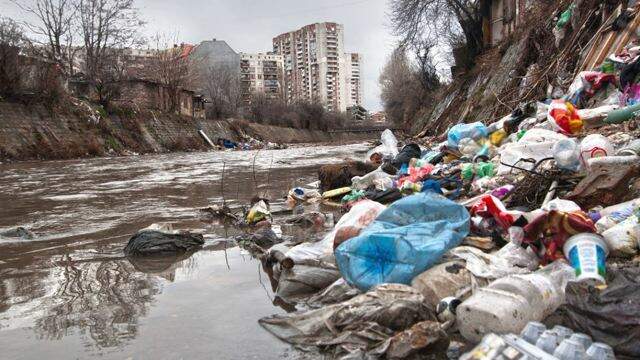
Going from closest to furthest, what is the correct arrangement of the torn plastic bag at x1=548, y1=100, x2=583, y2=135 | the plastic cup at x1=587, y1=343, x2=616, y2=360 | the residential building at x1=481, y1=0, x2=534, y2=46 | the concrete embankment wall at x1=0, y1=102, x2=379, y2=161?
the plastic cup at x1=587, y1=343, x2=616, y2=360, the torn plastic bag at x1=548, y1=100, x2=583, y2=135, the residential building at x1=481, y1=0, x2=534, y2=46, the concrete embankment wall at x1=0, y1=102, x2=379, y2=161

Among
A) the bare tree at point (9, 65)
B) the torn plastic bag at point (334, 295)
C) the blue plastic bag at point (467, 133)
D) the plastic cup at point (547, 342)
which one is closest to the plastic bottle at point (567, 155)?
the torn plastic bag at point (334, 295)

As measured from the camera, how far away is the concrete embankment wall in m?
17.7

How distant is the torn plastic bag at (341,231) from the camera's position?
3369mm

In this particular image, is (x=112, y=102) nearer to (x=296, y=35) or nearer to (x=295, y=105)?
(x=295, y=105)

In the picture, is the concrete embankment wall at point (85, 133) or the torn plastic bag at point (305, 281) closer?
the torn plastic bag at point (305, 281)

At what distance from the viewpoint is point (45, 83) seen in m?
20.2

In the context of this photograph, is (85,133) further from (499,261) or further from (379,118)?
(379,118)

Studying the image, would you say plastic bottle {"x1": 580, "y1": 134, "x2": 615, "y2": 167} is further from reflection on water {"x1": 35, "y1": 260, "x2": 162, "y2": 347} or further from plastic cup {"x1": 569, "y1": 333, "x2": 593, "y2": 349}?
reflection on water {"x1": 35, "y1": 260, "x2": 162, "y2": 347}

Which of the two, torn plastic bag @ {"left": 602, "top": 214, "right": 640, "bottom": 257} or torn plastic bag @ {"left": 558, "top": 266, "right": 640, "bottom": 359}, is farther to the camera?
torn plastic bag @ {"left": 602, "top": 214, "right": 640, "bottom": 257}

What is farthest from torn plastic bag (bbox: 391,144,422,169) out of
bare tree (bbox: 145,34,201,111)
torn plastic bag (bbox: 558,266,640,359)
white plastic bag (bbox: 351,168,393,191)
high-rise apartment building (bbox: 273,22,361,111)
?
high-rise apartment building (bbox: 273,22,361,111)

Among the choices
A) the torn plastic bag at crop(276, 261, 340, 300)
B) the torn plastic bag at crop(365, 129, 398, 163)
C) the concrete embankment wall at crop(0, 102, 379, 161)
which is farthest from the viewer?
the concrete embankment wall at crop(0, 102, 379, 161)

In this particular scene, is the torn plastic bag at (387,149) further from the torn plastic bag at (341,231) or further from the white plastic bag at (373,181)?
the torn plastic bag at (341,231)

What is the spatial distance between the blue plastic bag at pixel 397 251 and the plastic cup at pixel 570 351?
0.95m

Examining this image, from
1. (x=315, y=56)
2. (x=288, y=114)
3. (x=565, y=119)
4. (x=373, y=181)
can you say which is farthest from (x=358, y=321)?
(x=315, y=56)
